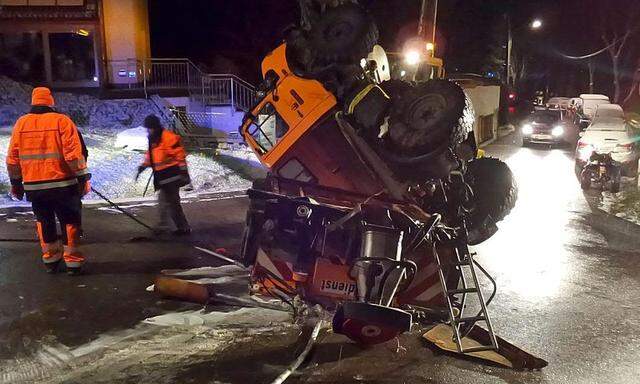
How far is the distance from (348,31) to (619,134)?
12321mm

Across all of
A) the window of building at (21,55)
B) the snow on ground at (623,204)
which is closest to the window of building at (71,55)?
the window of building at (21,55)

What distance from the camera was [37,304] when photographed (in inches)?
241

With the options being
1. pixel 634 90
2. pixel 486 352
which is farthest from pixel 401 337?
pixel 634 90

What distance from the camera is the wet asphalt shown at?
4934 mm

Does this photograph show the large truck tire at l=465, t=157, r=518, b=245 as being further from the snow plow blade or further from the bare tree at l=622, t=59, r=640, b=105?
the bare tree at l=622, t=59, r=640, b=105

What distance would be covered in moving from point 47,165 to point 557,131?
22620 mm

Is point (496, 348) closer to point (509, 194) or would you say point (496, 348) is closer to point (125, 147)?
point (509, 194)

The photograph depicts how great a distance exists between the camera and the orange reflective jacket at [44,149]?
6578mm

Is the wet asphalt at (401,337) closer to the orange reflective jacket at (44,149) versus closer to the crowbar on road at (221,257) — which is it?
the crowbar on road at (221,257)

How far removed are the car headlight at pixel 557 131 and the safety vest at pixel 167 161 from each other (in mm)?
20287

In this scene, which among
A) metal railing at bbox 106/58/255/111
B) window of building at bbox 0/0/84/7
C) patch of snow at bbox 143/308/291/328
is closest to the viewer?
patch of snow at bbox 143/308/291/328

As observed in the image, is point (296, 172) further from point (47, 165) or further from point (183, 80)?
point (183, 80)

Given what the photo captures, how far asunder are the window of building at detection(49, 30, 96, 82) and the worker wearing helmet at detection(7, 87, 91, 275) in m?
16.4

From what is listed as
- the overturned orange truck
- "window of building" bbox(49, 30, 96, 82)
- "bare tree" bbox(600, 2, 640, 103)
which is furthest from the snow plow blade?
"bare tree" bbox(600, 2, 640, 103)
